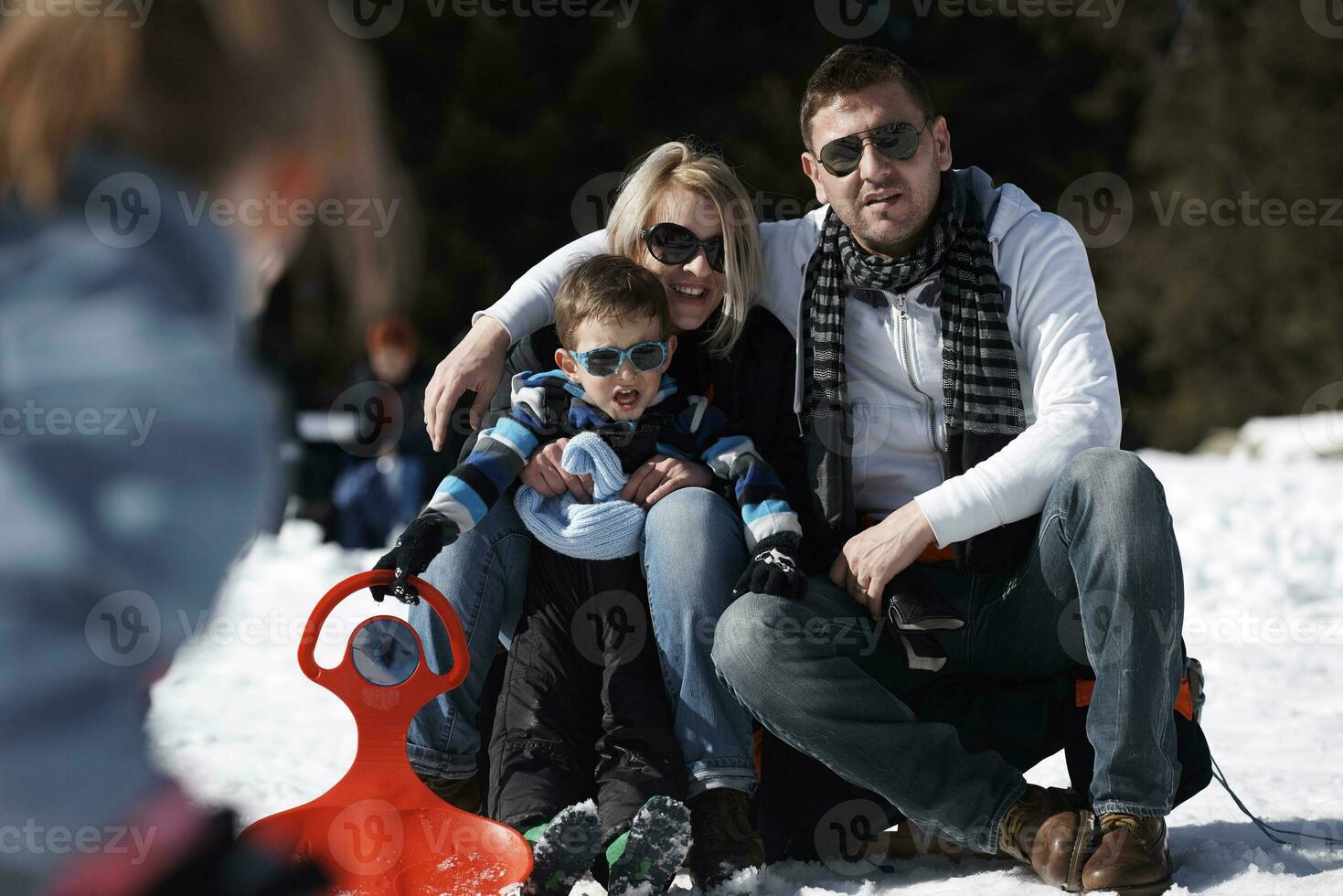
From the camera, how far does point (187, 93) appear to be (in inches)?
32.7

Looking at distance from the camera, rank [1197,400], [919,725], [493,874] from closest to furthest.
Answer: [493,874] < [919,725] < [1197,400]

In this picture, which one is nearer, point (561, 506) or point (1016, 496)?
point (1016, 496)

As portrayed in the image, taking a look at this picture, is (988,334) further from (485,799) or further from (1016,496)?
(485,799)

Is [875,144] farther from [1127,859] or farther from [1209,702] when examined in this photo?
[1209,702]

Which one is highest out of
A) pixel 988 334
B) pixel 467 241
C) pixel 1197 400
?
pixel 467 241

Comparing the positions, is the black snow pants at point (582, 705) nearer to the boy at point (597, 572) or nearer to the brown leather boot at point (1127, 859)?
the boy at point (597, 572)

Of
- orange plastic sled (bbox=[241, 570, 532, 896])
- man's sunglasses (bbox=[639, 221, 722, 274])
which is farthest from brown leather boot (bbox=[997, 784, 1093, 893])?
man's sunglasses (bbox=[639, 221, 722, 274])

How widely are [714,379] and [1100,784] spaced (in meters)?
1.03

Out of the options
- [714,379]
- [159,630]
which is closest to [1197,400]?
[714,379]

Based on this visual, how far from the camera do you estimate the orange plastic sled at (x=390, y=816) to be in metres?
1.89

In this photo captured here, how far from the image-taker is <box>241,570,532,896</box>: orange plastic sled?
189 cm

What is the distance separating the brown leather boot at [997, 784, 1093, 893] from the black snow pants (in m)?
0.51

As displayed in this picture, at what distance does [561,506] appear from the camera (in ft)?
7.67

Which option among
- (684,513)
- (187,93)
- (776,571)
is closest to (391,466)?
(684,513)
